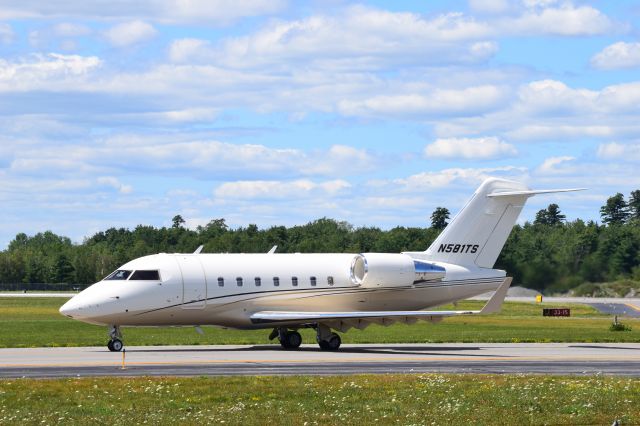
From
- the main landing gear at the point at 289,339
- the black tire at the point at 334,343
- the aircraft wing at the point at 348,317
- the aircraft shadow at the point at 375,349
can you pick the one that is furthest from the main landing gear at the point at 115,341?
the black tire at the point at 334,343

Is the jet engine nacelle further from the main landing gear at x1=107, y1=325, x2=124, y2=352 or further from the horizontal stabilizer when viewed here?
the main landing gear at x1=107, y1=325, x2=124, y2=352

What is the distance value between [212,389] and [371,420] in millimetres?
6180

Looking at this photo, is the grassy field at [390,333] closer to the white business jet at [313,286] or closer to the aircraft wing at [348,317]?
the white business jet at [313,286]

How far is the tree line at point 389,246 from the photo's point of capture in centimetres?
5147

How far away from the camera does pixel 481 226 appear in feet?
153

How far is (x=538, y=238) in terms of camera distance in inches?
2256

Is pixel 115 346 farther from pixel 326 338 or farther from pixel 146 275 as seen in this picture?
pixel 326 338

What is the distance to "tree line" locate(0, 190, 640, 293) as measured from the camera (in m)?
51.5

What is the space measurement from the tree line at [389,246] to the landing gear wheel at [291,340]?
39.9ft

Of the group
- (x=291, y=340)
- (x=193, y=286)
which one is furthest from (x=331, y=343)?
(x=193, y=286)

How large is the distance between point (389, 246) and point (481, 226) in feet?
154

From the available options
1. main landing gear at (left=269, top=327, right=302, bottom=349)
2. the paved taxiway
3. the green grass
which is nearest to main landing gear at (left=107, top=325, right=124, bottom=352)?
the paved taxiway

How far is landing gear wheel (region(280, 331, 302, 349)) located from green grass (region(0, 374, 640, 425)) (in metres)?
13.7

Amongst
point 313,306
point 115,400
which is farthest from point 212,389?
point 313,306
